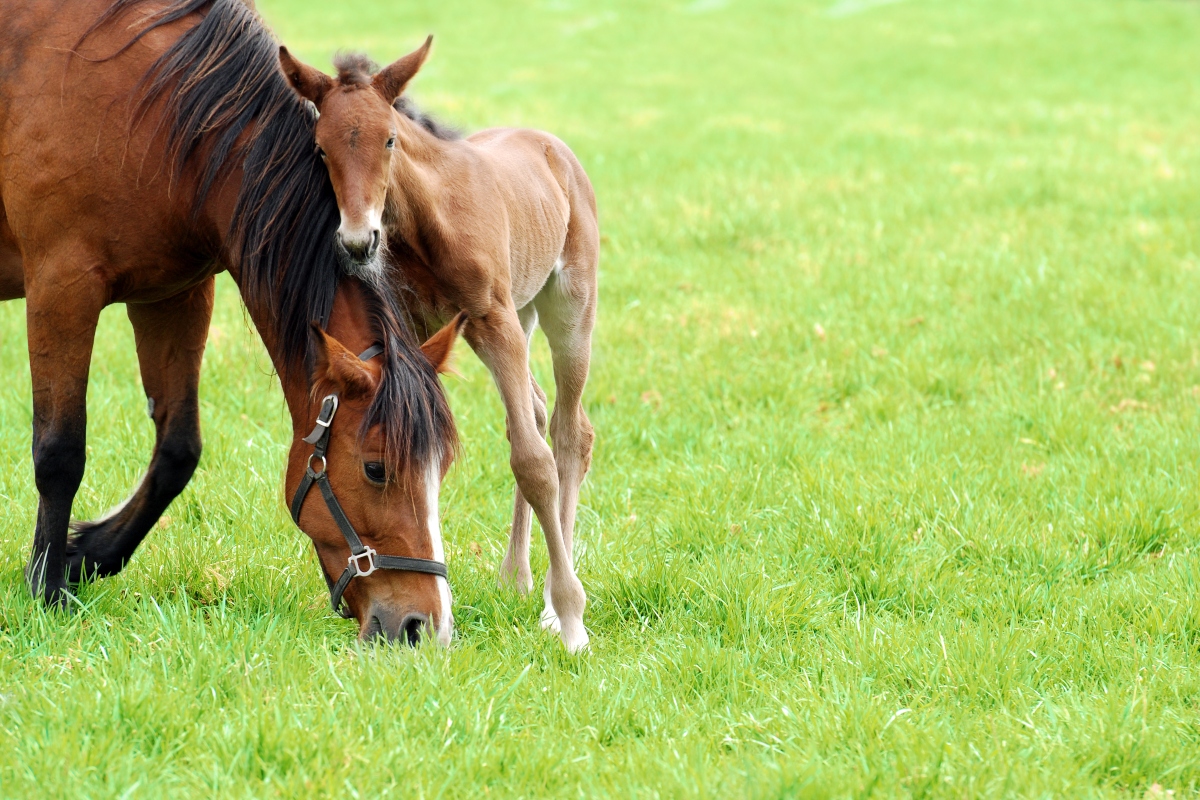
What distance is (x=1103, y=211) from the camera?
9180 mm

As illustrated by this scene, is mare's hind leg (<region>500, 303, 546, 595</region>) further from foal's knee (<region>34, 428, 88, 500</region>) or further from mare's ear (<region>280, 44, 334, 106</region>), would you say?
foal's knee (<region>34, 428, 88, 500</region>)

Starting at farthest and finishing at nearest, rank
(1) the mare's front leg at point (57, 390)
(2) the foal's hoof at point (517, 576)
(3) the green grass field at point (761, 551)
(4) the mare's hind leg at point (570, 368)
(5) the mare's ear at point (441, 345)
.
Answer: (4) the mare's hind leg at point (570, 368) < (2) the foal's hoof at point (517, 576) < (1) the mare's front leg at point (57, 390) < (5) the mare's ear at point (441, 345) < (3) the green grass field at point (761, 551)

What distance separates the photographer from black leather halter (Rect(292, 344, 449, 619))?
10.5ft

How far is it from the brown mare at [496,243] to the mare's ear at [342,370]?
9.1 inches

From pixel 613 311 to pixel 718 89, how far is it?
11113mm

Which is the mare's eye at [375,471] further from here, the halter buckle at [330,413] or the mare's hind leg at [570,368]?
the mare's hind leg at [570,368]

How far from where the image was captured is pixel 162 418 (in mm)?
4090

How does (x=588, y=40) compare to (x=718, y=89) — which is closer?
(x=718, y=89)

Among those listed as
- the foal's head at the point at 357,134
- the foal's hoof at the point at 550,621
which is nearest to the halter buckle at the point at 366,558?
the foal's hoof at the point at 550,621

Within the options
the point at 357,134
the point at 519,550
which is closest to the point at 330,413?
the point at 357,134

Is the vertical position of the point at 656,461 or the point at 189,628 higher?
the point at 189,628

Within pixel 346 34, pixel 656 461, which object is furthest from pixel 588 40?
pixel 656 461

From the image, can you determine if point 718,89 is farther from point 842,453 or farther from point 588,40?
point 842,453

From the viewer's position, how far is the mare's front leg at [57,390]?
11.5 ft
